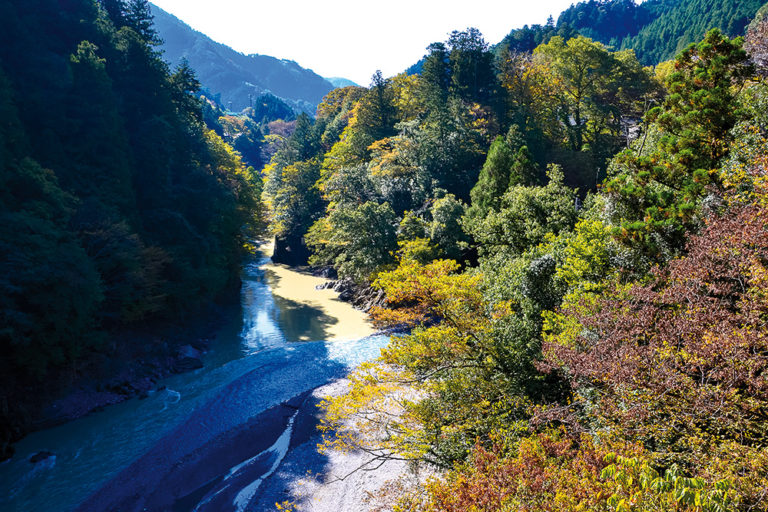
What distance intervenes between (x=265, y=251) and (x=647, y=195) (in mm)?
56569

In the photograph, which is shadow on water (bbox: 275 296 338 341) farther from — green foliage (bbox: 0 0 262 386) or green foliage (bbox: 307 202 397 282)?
green foliage (bbox: 0 0 262 386)

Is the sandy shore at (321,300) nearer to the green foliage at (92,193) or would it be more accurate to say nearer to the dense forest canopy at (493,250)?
the dense forest canopy at (493,250)

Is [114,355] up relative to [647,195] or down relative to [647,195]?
down

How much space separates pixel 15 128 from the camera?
59.7ft

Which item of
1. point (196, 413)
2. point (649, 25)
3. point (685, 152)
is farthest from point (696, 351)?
point (649, 25)

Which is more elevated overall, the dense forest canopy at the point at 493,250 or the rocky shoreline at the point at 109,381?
the dense forest canopy at the point at 493,250

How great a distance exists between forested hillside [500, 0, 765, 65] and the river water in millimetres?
38593

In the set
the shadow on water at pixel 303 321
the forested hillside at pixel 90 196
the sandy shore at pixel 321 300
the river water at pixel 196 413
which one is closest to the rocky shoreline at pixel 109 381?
the forested hillside at pixel 90 196

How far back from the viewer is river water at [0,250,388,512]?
1365 cm

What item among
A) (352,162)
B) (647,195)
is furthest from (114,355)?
(352,162)

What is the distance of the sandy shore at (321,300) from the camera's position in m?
28.6

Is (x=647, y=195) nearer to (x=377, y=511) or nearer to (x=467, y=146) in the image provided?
(x=377, y=511)

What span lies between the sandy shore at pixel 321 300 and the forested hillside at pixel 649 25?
3353 cm

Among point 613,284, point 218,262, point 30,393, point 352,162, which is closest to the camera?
point 613,284
